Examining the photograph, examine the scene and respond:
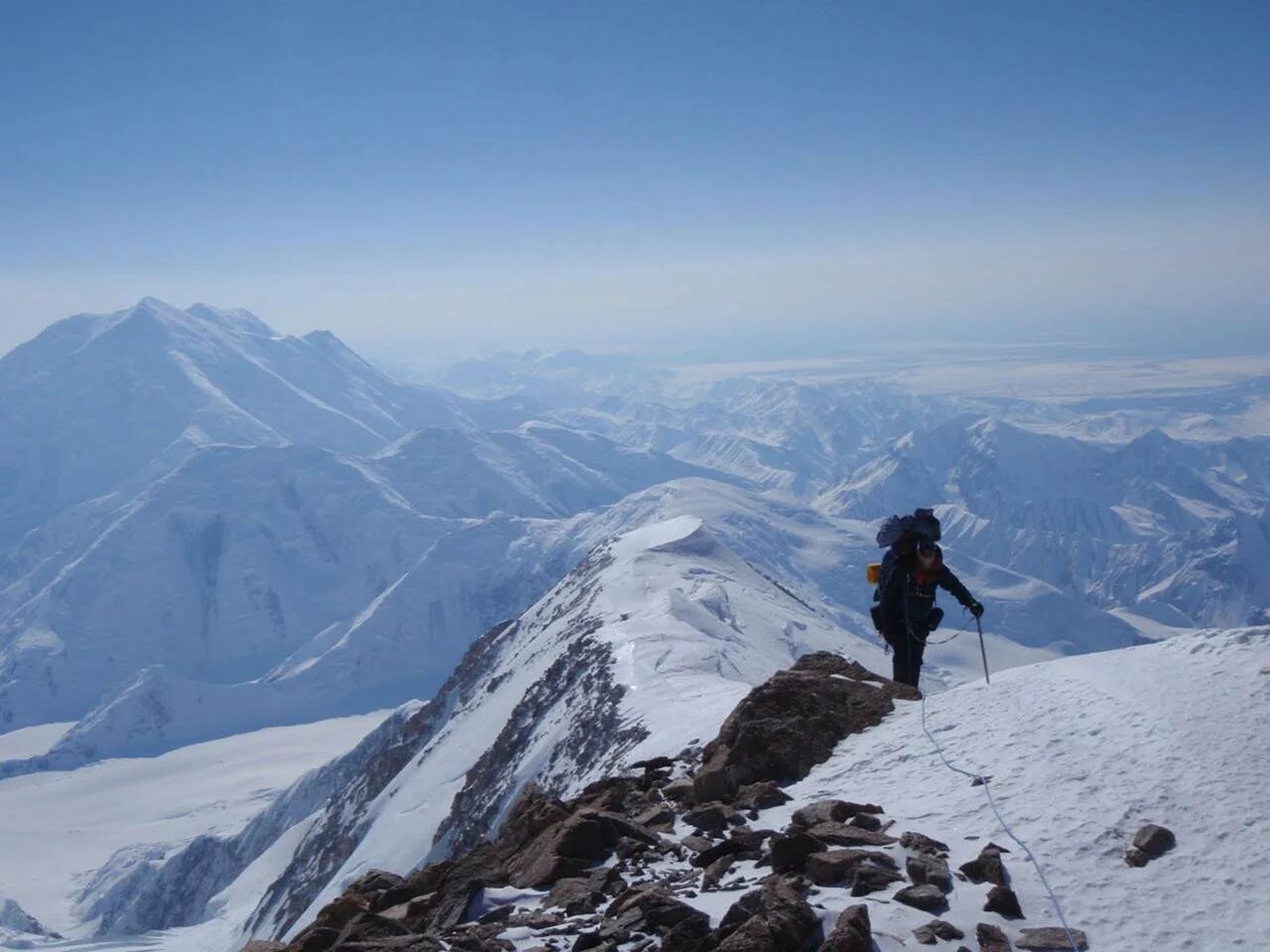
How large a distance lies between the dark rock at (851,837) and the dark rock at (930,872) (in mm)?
581

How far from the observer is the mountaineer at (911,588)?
665 inches

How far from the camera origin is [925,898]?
8.91m

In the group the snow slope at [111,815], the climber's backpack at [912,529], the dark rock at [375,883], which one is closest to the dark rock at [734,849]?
the dark rock at [375,883]

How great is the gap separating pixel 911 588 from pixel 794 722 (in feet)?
13.6

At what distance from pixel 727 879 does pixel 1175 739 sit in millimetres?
5491

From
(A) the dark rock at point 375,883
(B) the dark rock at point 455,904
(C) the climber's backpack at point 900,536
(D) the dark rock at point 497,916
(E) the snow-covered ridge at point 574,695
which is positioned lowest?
(E) the snow-covered ridge at point 574,695

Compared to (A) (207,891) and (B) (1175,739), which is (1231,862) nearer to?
(B) (1175,739)

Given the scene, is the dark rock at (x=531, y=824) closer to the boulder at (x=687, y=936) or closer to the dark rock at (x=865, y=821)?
the dark rock at (x=865, y=821)

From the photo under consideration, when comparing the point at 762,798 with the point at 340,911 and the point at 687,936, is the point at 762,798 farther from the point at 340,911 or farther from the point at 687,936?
the point at 340,911

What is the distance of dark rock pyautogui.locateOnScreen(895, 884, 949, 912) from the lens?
8.89 metres

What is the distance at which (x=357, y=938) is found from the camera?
32.4 feet

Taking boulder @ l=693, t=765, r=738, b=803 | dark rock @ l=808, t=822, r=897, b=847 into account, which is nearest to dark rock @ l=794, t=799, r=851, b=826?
dark rock @ l=808, t=822, r=897, b=847

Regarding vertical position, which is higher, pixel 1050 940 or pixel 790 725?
pixel 1050 940

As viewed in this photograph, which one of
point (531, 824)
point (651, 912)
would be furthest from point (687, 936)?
point (531, 824)
